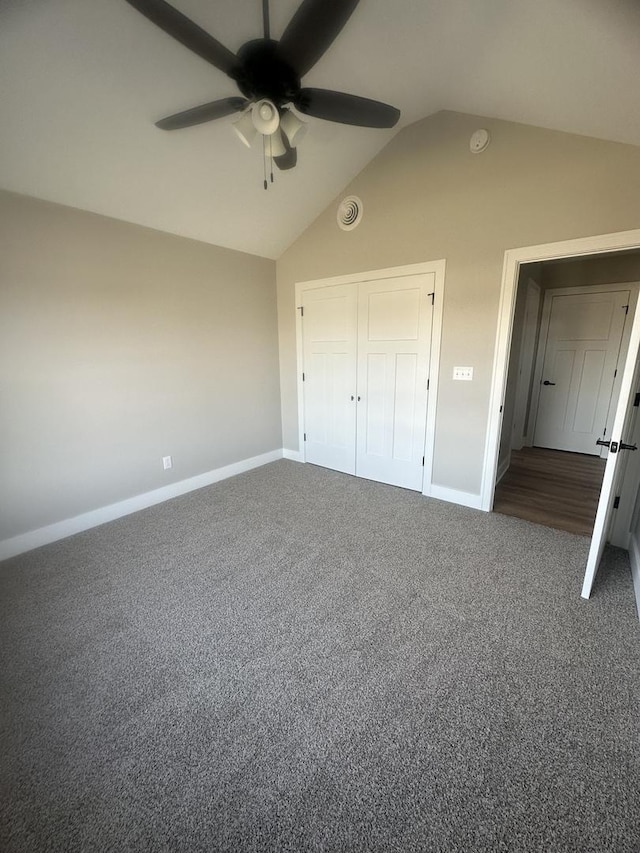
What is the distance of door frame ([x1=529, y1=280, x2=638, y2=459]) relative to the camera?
3803 mm

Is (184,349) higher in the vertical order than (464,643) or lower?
higher

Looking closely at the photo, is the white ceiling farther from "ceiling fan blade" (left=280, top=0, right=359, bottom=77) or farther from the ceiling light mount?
"ceiling fan blade" (left=280, top=0, right=359, bottom=77)

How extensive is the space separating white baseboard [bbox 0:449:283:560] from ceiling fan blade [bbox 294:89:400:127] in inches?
117

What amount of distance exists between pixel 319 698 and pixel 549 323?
495cm

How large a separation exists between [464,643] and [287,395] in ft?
10.1

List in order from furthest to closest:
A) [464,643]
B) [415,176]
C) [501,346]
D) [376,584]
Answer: [415,176] < [501,346] < [376,584] < [464,643]

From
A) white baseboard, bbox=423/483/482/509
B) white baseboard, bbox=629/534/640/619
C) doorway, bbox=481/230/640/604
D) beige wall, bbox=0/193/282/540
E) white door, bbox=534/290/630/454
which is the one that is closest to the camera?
doorway, bbox=481/230/640/604

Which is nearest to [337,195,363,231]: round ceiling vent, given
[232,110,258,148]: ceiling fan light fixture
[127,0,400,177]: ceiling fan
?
[127,0,400,177]: ceiling fan

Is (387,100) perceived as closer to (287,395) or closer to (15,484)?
(287,395)

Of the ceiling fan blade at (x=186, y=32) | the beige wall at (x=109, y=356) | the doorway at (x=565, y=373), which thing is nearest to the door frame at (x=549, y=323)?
the doorway at (x=565, y=373)

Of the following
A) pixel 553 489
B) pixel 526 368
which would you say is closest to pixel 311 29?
pixel 553 489

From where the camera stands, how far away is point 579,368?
4.28m

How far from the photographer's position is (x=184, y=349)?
10.2 ft

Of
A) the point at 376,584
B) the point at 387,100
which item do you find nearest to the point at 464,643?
the point at 376,584
